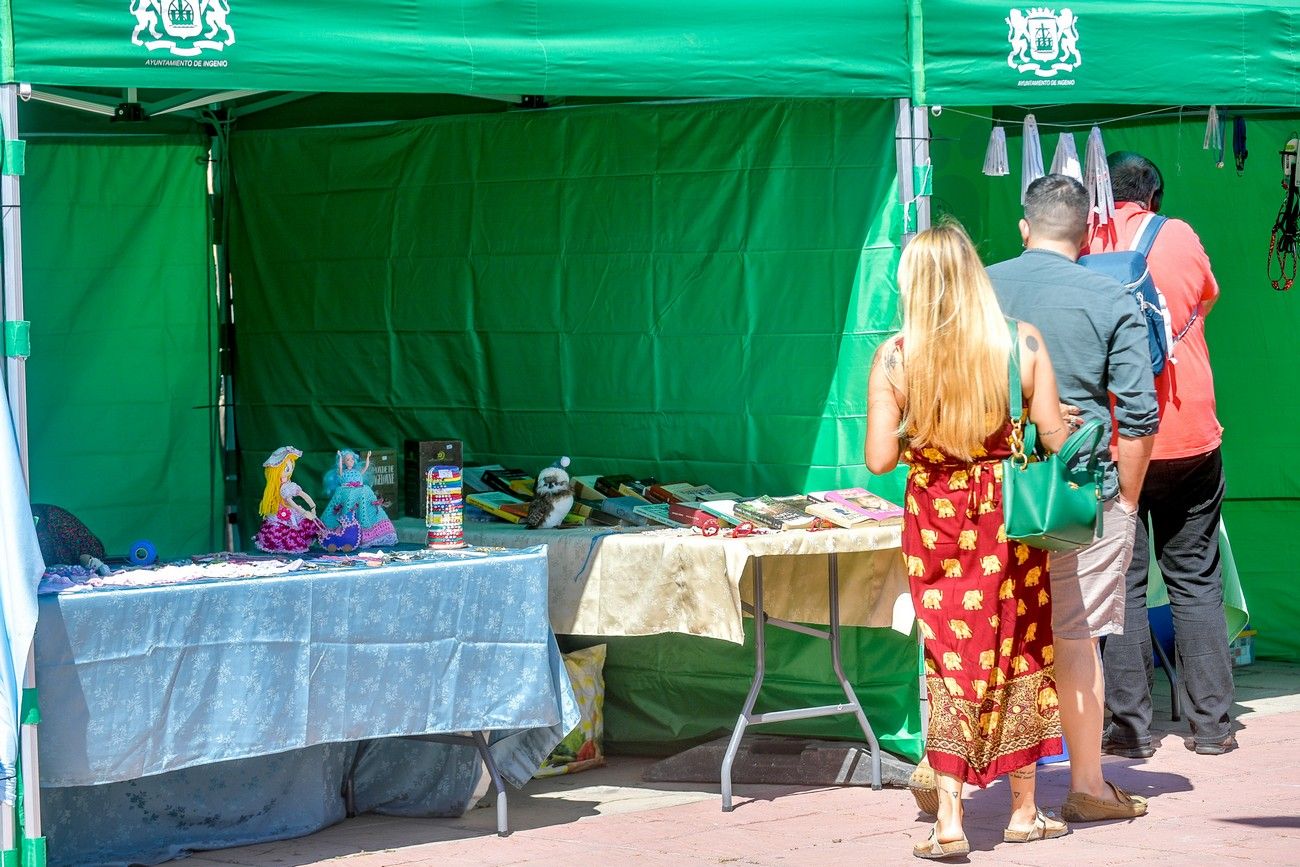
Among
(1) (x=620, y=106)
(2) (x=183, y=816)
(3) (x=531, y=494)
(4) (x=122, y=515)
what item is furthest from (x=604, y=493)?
(4) (x=122, y=515)

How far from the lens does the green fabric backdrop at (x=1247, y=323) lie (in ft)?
23.6

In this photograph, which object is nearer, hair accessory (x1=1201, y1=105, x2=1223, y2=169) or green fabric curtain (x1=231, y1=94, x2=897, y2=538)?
green fabric curtain (x1=231, y1=94, x2=897, y2=538)

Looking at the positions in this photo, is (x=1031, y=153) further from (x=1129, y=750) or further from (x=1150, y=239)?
(x=1129, y=750)

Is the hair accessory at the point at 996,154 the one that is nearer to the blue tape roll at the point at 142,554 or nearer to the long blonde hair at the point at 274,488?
the long blonde hair at the point at 274,488

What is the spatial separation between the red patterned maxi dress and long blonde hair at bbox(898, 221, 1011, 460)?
72 mm

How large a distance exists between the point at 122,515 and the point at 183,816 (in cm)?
226

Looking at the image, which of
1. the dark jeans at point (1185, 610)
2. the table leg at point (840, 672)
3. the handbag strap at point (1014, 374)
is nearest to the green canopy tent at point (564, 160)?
the table leg at point (840, 672)

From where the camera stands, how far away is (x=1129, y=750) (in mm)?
5668

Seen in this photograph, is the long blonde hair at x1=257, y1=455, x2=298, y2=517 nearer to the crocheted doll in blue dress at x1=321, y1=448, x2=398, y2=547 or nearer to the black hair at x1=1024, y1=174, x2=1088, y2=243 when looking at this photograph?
the crocheted doll in blue dress at x1=321, y1=448, x2=398, y2=547

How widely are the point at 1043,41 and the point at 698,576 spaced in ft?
6.30

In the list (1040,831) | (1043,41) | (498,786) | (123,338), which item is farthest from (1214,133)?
(123,338)

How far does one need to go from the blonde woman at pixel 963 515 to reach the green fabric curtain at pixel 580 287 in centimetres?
121

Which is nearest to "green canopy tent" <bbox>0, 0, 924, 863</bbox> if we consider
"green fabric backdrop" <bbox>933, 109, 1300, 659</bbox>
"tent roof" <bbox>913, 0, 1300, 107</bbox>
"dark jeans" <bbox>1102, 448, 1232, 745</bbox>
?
→ "tent roof" <bbox>913, 0, 1300, 107</bbox>

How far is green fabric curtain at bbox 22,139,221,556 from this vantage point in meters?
6.51
